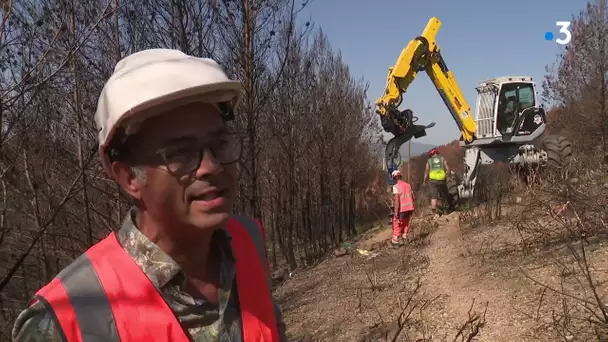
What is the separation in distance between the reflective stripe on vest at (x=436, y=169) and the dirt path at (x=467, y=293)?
3.64m

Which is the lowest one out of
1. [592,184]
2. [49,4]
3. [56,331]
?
[592,184]

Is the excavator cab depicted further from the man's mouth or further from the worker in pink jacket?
the man's mouth

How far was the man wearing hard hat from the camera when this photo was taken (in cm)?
107

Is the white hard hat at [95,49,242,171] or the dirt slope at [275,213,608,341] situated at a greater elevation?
the white hard hat at [95,49,242,171]

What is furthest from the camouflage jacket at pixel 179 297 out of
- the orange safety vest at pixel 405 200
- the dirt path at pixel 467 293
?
the orange safety vest at pixel 405 200

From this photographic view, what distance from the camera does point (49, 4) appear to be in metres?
4.96

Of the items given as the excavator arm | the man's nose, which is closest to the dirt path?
the excavator arm

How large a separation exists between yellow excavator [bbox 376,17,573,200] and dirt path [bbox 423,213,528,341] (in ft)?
11.6

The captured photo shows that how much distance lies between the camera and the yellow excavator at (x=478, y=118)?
10859 millimetres

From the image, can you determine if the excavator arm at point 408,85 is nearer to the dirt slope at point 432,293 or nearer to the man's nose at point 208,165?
the dirt slope at point 432,293

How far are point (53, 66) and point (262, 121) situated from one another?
6879 mm

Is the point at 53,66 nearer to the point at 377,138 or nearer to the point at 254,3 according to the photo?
the point at 254,3

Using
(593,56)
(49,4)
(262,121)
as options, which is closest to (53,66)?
(49,4)

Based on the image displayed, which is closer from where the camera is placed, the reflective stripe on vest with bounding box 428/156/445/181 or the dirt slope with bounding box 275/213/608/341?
the dirt slope with bounding box 275/213/608/341
